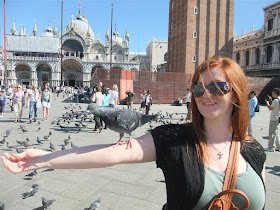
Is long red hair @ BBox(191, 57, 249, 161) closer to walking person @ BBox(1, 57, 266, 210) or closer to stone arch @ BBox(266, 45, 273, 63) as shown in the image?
walking person @ BBox(1, 57, 266, 210)

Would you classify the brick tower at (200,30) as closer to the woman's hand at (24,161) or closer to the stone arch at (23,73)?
the woman's hand at (24,161)

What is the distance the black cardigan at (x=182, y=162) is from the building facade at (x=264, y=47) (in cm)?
3243

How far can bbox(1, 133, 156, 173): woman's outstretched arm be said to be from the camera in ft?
3.59

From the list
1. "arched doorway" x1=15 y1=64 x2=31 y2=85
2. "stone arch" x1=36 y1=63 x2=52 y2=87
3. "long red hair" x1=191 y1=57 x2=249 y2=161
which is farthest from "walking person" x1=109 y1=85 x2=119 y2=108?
"arched doorway" x1=15 y1=64 x2=31 y2=85

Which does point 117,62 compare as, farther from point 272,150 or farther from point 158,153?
point 158,153

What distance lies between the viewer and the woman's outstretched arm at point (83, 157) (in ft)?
3.59

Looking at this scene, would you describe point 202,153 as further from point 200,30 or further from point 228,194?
point 200,30

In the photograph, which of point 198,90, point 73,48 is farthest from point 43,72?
point 198,90

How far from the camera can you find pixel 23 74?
44.9m

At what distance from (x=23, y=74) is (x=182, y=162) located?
50.3 meters

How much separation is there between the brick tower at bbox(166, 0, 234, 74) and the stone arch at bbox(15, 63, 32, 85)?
32.1 metres

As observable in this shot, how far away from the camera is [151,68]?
59.2m

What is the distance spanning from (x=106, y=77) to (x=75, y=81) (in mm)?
34191

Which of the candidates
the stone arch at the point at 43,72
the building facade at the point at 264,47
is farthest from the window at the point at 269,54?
the stone arch at the point at 43,72
